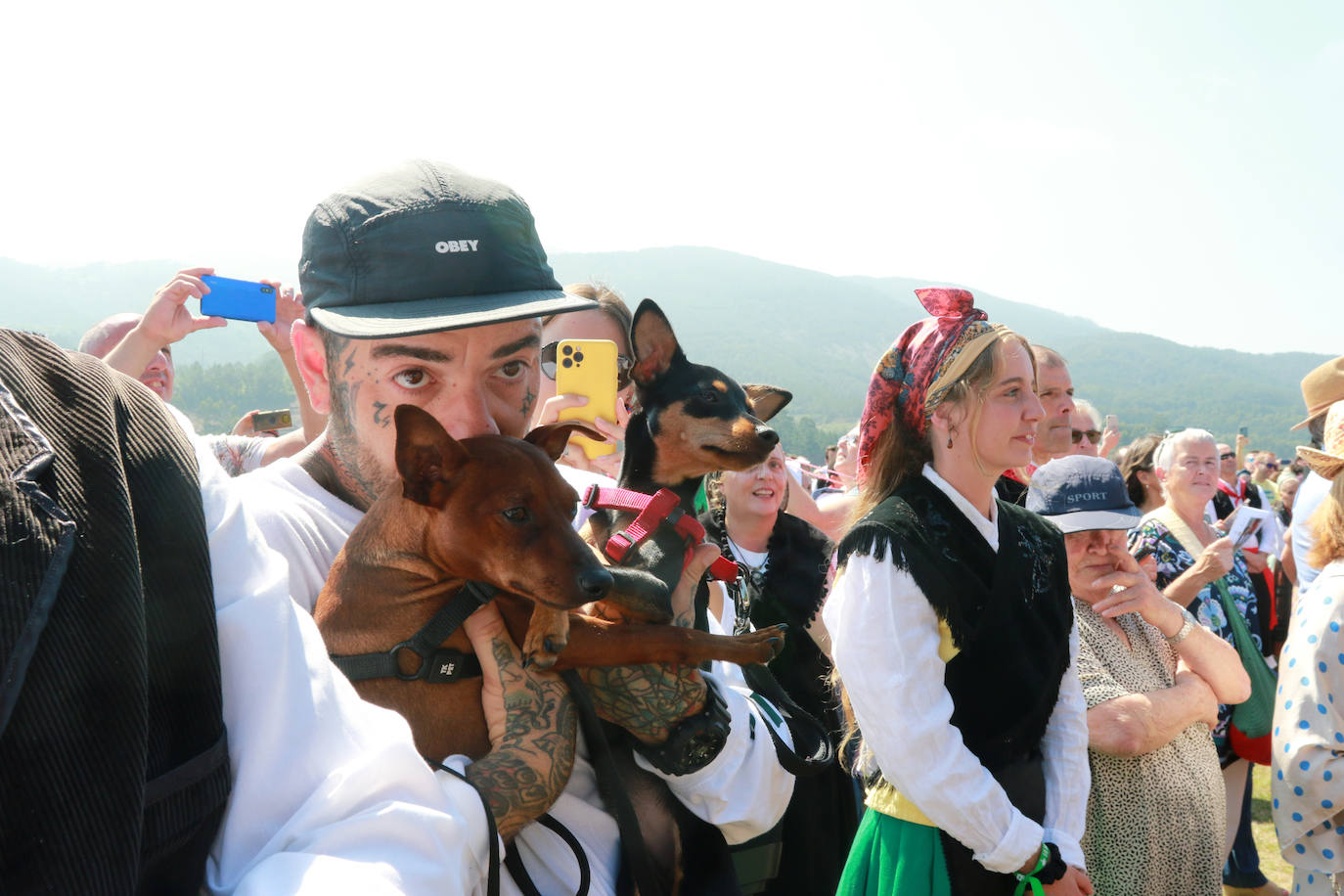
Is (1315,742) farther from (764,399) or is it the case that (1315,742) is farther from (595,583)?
(595,583)

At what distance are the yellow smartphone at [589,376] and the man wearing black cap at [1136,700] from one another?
6.31ft

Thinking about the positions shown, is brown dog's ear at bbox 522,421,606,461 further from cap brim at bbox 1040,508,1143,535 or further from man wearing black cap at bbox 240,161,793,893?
cap brim at bbox 1040,508,1143,535

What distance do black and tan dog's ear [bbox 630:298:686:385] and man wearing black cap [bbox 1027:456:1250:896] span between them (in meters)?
1.81

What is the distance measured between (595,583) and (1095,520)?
313cm

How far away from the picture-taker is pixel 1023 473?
225 inches

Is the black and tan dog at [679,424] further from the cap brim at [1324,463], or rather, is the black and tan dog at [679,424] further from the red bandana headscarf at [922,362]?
the cap brim at [1324,463]

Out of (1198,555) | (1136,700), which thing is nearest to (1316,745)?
(1136,700)

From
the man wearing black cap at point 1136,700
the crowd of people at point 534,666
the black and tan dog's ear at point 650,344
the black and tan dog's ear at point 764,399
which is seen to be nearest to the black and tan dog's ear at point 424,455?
the crowd of people at point 534,666

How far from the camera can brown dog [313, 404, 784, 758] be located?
1669mm

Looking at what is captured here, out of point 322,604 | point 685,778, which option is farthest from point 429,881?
point 685,778

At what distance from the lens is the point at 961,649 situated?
3045 mm

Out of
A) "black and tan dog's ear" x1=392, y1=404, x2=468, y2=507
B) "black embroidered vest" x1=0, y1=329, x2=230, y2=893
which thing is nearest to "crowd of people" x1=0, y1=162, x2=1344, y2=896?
"black embroidered vest" x1=0, y1=329, x2=230, y2=893

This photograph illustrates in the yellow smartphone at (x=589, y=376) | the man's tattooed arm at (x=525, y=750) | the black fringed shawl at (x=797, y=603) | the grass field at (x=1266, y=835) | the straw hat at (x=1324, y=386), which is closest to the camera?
the man's tattooed arm at (x=525, y=750)

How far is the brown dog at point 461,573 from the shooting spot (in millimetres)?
1669
